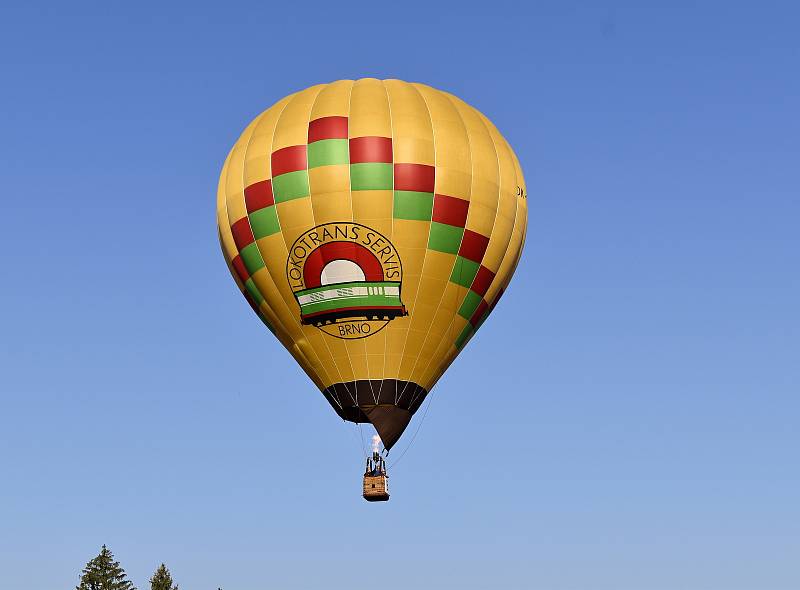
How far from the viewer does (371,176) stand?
35.5 m

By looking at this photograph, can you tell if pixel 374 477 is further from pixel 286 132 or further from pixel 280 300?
pixel 286 132

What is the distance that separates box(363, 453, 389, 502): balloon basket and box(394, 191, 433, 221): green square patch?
20.8 feet

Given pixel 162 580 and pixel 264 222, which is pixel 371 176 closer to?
pixel 264 222

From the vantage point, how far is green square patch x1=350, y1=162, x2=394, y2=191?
116 ft

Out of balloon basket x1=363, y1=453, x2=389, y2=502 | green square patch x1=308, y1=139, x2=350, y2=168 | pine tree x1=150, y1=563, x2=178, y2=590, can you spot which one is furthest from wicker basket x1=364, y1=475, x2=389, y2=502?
pine tree x1=150, y1=563, x2=178, y2=590

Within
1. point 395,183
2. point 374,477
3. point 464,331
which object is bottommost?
point 374,477

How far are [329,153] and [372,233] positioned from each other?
A: 237cm

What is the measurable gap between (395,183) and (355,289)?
2.89 m

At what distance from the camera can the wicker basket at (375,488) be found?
35281mm

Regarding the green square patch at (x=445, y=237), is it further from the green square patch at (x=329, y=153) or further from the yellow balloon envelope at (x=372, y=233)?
the green square patch at (x=329, y=153)

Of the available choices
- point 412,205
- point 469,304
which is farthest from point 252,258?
point 469,304

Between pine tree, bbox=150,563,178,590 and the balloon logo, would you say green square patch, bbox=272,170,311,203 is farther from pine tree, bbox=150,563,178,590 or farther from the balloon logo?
pine tree, bbox=150,563,178,590

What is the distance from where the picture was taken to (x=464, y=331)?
37562mm

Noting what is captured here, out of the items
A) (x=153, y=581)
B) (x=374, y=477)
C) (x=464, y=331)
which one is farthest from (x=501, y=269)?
(x=153, y=581)
